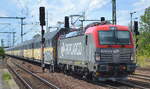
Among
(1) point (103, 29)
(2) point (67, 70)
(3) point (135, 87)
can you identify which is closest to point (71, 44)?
(2) point (67, 70)

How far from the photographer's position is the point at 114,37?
17.7 m

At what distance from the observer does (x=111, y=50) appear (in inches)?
679

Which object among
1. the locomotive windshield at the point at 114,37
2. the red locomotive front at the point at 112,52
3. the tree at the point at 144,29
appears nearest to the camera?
the red locomotive front at the point at 112,52

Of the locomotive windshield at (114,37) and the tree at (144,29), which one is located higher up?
the tree at (144,29)

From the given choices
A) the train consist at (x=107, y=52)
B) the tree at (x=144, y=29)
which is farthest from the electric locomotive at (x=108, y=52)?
the tree at (x=144, y=29)

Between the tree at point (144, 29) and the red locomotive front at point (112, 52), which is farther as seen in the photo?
the tree at point (144, 29)

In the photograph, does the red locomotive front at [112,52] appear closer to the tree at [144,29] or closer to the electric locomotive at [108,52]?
the electric locomotive at [108,52]

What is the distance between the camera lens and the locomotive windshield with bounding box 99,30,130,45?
17500 millimetres

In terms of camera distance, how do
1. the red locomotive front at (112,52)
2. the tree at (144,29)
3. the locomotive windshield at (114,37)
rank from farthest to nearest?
1. the tree at (144,29)
2. the locomotive windshield at (114,37)
3. the red locomotive front at (112,52)

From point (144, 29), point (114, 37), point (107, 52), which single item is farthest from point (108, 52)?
point (144, 29)

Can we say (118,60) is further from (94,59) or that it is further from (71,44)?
(71,44)

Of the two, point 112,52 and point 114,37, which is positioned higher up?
point 114,37

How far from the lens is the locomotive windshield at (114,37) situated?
17.5 m

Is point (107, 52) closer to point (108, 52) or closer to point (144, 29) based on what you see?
point (108, 52)
